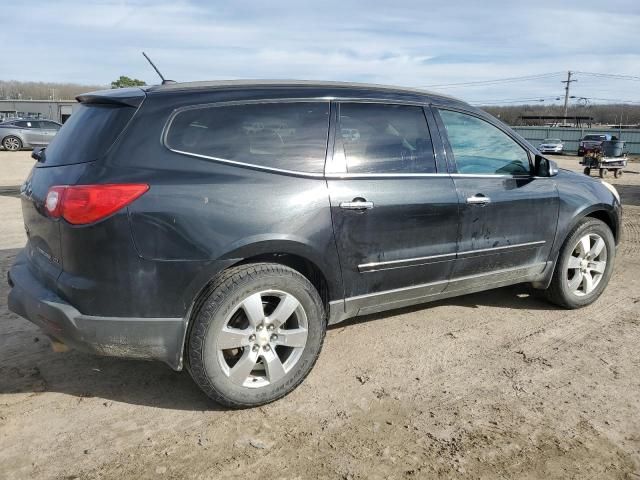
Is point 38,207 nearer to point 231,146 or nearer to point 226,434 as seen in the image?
point 231,146

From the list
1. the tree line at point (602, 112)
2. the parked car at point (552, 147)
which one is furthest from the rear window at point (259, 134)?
the tree line at point (602, 112)

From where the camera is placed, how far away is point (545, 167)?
13.9ft

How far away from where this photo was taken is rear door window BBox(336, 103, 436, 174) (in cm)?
338

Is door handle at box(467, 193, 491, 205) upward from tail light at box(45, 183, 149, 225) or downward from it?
downward

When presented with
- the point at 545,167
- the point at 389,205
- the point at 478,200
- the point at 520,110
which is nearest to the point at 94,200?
the point at 389,205

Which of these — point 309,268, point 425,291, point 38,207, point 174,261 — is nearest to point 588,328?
point 425,291

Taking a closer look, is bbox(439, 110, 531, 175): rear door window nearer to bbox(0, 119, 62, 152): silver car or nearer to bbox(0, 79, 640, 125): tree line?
bbox(0, 119, 62, 152): silver car


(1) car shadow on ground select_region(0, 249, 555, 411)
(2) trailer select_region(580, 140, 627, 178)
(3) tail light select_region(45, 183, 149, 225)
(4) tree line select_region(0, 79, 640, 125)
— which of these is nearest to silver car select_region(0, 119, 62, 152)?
(2) trailer select_region(580, 140, 627, 178)

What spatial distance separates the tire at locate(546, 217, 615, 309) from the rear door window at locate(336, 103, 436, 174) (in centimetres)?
164

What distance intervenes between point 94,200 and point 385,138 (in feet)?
6.03

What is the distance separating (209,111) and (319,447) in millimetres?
1844

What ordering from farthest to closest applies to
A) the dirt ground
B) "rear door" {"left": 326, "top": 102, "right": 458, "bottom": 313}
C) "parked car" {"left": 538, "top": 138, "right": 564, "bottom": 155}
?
1. "parked car" {"left": 538, "top": 138, "right": 564, "bottom": 155}
2. "rear door" {"left": 326, "top": 102, "right": 458, "bottom": 313}
3. the dirt ground

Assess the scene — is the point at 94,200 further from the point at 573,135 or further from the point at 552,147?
the point at 573,135

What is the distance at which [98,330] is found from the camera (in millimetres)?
2711
